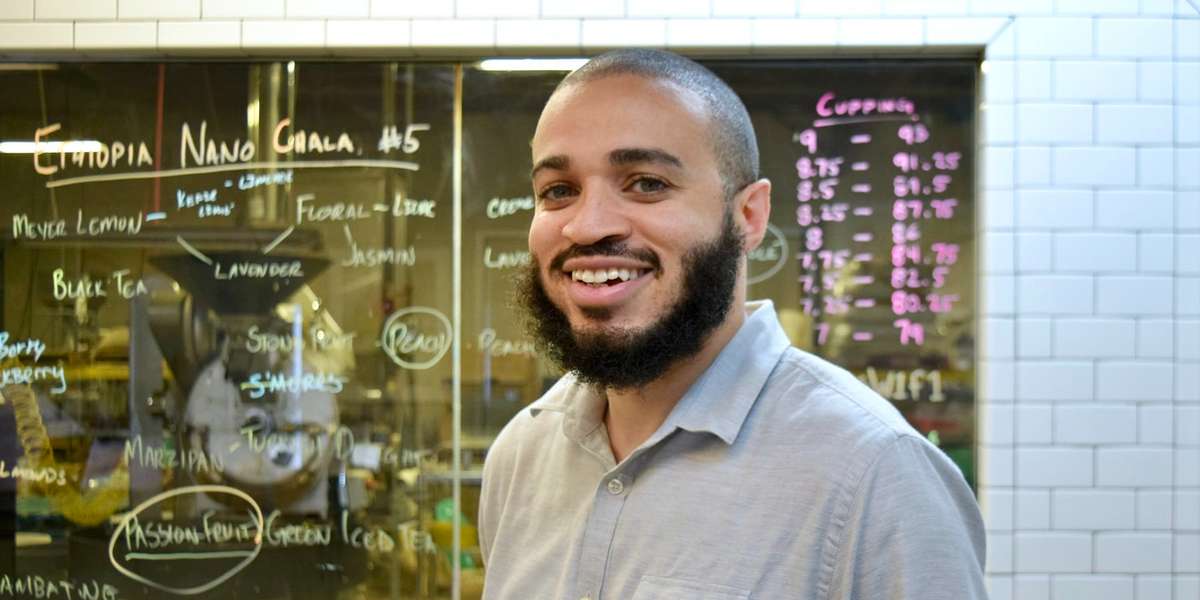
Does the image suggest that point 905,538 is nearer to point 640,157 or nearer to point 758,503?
point 758,503

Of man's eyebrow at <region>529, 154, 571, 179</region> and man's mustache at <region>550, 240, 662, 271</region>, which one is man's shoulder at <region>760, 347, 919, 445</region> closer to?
man's mustache at <region>550, 240, 662, 271</region>

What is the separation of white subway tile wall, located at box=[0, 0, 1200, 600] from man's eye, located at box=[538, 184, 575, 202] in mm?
1691

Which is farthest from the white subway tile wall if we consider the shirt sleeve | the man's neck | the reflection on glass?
the shirt sleeve

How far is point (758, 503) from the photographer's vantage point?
114 centimetres

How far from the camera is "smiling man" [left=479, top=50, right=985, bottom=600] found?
3.56 ft

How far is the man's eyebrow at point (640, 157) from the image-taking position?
1194 mm

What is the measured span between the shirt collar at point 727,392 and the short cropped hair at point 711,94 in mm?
179

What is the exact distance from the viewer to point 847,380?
122 centimetres

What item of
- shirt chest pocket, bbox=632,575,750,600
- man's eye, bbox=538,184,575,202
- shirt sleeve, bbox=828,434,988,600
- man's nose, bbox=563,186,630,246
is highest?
man's eye, bbox=538,184,575,202

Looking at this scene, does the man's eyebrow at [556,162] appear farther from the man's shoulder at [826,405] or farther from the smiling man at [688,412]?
the man's shoulder at [826,405]

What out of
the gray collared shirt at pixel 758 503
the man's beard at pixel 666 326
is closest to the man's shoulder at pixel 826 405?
the gray collared shirt at pixel 758 503

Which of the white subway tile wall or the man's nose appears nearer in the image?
the man's nose

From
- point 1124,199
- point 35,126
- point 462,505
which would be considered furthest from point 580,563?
point 35,126

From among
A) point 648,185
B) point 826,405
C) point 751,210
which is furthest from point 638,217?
point 826,405
